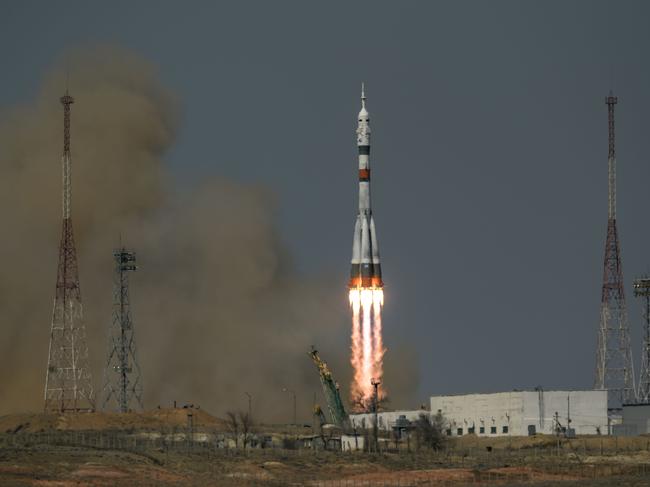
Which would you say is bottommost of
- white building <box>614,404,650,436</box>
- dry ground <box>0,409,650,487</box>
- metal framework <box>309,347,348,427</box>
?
dry ground <box>0,409,650,487</box>

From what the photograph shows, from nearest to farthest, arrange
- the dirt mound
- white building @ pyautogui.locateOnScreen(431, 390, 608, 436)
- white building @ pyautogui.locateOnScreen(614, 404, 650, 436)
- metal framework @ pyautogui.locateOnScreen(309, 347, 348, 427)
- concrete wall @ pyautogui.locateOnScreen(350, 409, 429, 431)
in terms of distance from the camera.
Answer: the dirt mound → metal framework @ pyautogui.locateOnScreen(309, 347, 348, 427) → white building @ pyautogui.locateOnScreen(614, 404, 650, 436) → white building @ pyautogui.locateOnScreen(431, 390, 608, 436) → concrete wall @ pyautogui.locateOnScreen(350, 409, 429, 431)

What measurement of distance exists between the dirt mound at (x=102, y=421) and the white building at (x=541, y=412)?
73.5ft

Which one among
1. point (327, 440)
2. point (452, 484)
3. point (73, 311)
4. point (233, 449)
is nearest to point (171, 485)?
point (452, 484)

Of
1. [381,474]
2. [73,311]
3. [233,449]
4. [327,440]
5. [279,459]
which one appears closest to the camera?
[381,474]

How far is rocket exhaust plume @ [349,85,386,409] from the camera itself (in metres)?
177

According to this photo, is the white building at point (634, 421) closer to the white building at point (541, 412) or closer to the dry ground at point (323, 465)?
the white building at point (541, 412)

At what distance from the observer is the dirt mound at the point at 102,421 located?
566 ft

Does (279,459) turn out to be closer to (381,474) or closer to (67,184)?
(381,474)

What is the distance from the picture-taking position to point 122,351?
587 feet

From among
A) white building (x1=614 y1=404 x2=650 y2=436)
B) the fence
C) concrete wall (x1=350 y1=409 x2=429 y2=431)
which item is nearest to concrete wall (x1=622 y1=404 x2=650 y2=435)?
white building (x1=614 y1=404 x2=650 y2=436)

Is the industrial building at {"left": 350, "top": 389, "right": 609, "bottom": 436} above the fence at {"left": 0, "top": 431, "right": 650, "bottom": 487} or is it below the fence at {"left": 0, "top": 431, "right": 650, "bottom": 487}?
above

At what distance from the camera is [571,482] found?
129 metres

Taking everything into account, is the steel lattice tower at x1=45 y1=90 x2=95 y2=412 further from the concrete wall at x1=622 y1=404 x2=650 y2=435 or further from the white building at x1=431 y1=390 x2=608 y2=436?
the concrete wall at x1=622 y1=404 x2=650 y2=435

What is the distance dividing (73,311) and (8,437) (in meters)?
20.4
